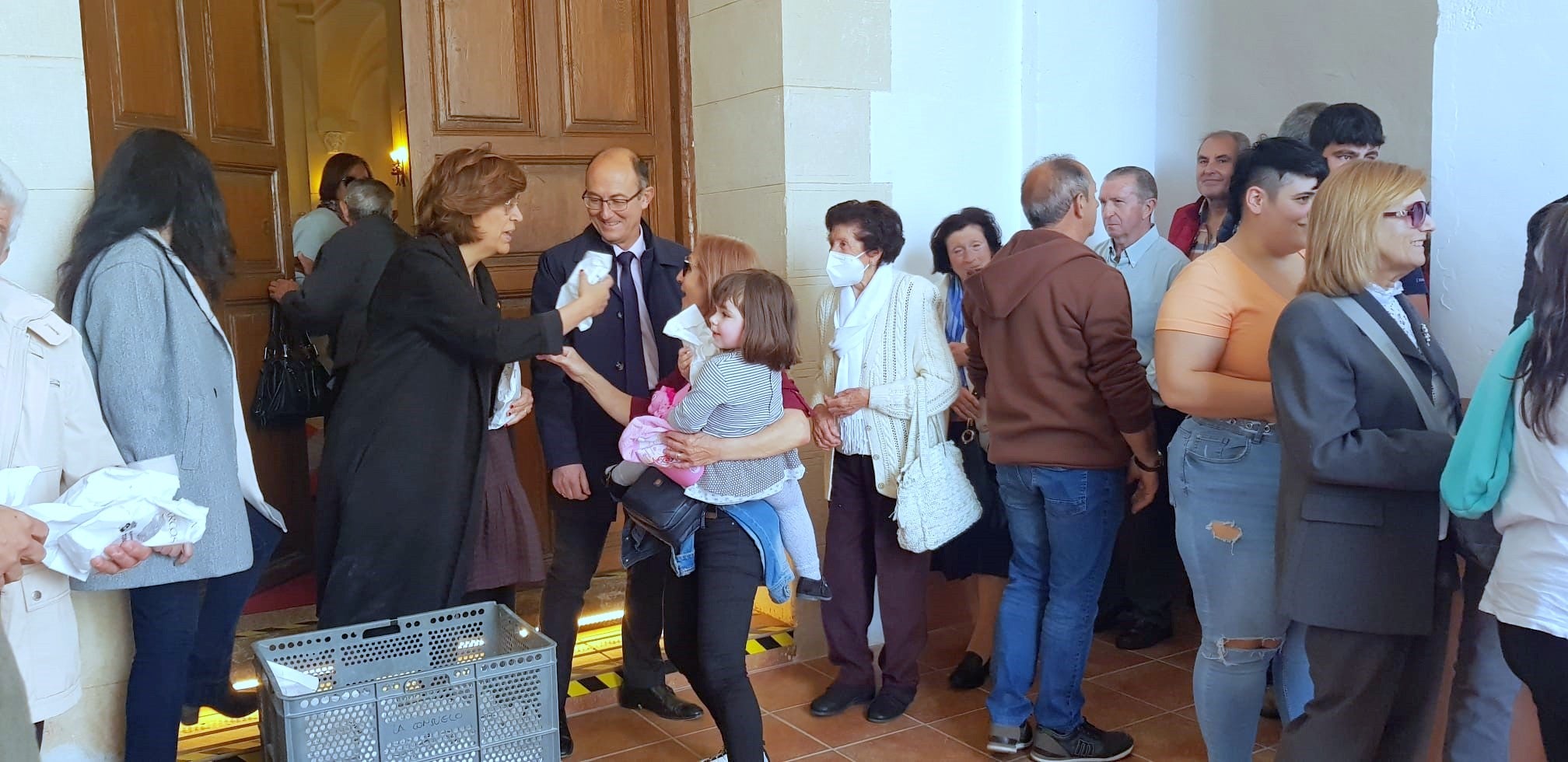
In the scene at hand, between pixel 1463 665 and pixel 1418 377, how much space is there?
66 cm

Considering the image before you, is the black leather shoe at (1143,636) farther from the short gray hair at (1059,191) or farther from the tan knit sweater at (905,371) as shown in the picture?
the short gray hair at (1059,191)

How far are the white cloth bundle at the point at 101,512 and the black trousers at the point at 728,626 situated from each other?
113 cm

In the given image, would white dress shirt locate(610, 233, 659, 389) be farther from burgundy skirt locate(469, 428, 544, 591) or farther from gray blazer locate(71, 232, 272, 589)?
gray blazer locate(71, 232, 272, 589)

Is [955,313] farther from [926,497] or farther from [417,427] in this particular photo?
[417,427]

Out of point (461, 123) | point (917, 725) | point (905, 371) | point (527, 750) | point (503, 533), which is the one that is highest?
point (461, 123)

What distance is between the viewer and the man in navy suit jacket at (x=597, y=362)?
11.0 ft

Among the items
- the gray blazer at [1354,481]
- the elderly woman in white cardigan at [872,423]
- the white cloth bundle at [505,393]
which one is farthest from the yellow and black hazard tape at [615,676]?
the gray blazer at [1354,481]

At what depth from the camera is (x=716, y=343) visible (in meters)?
2.83

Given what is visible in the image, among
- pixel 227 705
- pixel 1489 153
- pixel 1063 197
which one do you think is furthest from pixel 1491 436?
pixel 227 705

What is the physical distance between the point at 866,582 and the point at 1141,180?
64.2 inches

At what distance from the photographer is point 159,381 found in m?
2.69

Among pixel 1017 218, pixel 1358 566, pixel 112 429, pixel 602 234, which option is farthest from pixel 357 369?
pixel 1017 218

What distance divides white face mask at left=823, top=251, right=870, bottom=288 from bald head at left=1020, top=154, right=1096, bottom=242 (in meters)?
0.53

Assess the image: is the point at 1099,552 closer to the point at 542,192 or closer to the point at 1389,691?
the point at 1389,691
